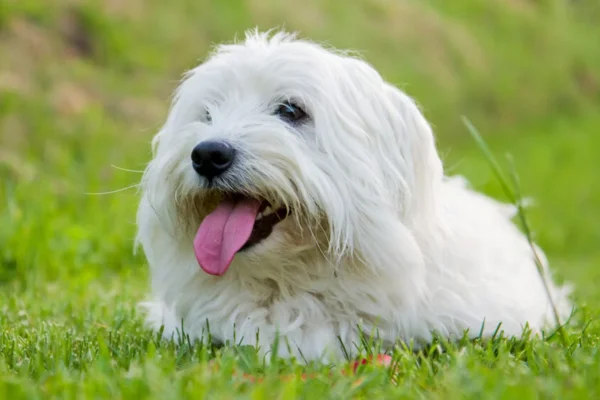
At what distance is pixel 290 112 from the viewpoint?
3.41 meters

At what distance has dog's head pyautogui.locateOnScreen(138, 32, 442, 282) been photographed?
10.3 feet

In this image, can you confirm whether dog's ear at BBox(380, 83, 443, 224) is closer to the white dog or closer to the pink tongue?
the white dog

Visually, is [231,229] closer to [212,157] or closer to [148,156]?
[212,157]

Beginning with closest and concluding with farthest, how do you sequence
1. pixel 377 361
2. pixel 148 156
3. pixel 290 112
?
pixel 377 361, pixel 290 112, pixel 148 156

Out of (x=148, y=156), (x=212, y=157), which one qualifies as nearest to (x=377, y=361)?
(x=212, y=157)

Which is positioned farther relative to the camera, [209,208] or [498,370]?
[209,208]

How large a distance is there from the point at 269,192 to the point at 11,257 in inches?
125

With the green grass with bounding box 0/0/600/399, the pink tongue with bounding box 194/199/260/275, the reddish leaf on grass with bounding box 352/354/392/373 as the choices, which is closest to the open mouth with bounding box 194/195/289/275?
the pink tongue with bounding box 194/199/260/275

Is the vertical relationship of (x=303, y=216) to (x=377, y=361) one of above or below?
above

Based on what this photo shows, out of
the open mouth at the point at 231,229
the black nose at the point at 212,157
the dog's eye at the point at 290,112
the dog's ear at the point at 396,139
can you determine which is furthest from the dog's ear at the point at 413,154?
the black nose at the point at 212,157

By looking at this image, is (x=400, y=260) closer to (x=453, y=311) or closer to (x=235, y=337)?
(x=453, y=311)

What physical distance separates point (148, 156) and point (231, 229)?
5.96 meters

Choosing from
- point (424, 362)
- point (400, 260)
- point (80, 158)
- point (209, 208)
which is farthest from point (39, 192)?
point (424, 362)

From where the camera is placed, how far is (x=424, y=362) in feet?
8.93
